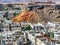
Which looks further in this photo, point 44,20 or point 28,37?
point 44,20

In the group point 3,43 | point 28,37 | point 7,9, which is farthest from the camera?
point 7,9

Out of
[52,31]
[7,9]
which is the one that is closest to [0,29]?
[52,31]

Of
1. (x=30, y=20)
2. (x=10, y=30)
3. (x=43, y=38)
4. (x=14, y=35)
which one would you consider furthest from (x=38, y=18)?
(x=43, y=38)

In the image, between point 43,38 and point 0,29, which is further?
point 0,29

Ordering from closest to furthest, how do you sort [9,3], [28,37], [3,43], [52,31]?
[3,43], [28,37], [52,31], [9,3]

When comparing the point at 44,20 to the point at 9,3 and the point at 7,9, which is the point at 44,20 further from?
the point at 9,3

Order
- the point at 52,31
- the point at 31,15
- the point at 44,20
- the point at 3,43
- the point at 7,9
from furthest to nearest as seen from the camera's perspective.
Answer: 1. the point at 7,9
2. the point at 31,15
3. the point at 44,20
4. the point at 52,31
5. the point at 3,43

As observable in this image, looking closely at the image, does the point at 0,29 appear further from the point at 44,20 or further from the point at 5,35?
the point at 44,20

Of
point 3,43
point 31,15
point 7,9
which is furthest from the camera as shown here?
point 7,9
